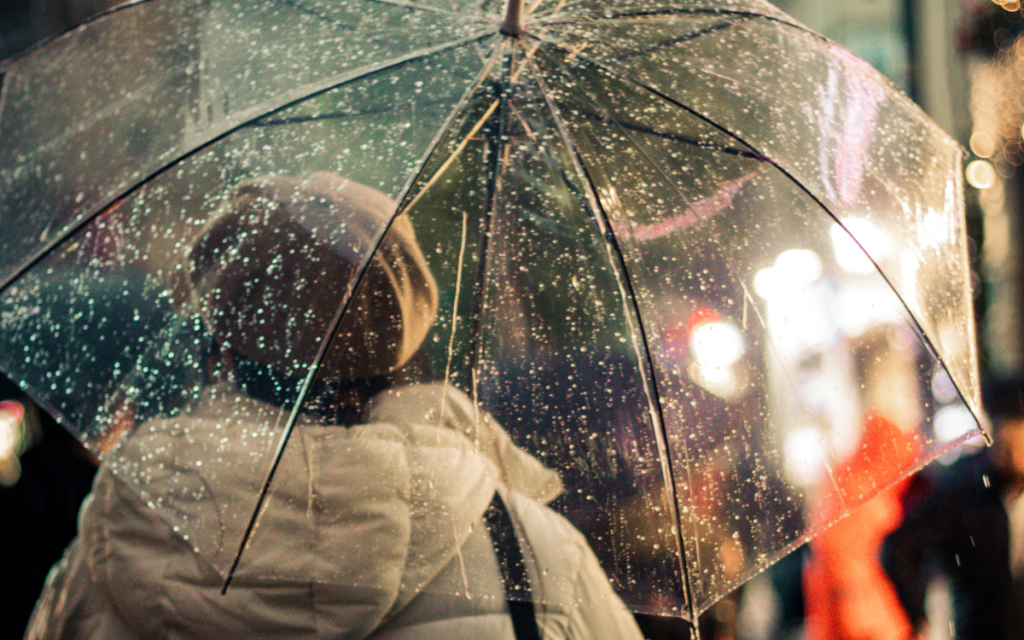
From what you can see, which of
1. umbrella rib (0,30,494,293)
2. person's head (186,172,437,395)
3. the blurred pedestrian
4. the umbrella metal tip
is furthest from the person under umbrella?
the blurred pedestrian

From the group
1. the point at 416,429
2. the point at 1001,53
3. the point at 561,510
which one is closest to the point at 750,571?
the point at 561,510

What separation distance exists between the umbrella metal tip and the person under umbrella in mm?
359

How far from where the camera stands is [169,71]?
57.0 inches

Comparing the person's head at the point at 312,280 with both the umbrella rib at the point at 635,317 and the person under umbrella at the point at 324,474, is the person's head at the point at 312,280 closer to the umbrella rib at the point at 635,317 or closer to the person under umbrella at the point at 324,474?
the person under umbrella at the point at 324,474

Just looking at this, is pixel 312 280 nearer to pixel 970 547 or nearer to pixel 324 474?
pixel 324 474

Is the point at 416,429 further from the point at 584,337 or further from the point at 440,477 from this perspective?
the point at 584,337

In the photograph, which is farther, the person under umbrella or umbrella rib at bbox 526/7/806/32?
Answer: umbrella rib at bbox 526/7/806/32

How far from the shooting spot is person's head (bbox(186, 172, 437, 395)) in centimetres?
122

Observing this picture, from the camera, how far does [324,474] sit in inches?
48.8

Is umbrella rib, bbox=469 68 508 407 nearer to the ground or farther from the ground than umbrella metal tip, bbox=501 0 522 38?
nearer to the ground

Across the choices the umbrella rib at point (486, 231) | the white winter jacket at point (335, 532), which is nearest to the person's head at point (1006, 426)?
the white winter jacket at point (335, 532)

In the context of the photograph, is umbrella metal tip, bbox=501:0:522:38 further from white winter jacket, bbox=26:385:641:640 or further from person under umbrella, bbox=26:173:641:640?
white winter jacket, bbox=26:385:641:640

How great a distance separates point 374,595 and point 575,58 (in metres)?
0.96

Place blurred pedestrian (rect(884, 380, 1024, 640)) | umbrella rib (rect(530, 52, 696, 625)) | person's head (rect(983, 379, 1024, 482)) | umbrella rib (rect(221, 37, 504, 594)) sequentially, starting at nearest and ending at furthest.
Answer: umbrella rib (rect(221, 37, 504, 594)), umbrella rib (rect(530, 52, 696, 625)), blurred pedestrian (rect(884, 380, 1024, 640)), person's head (rect(983, 379, 1024, 482))
